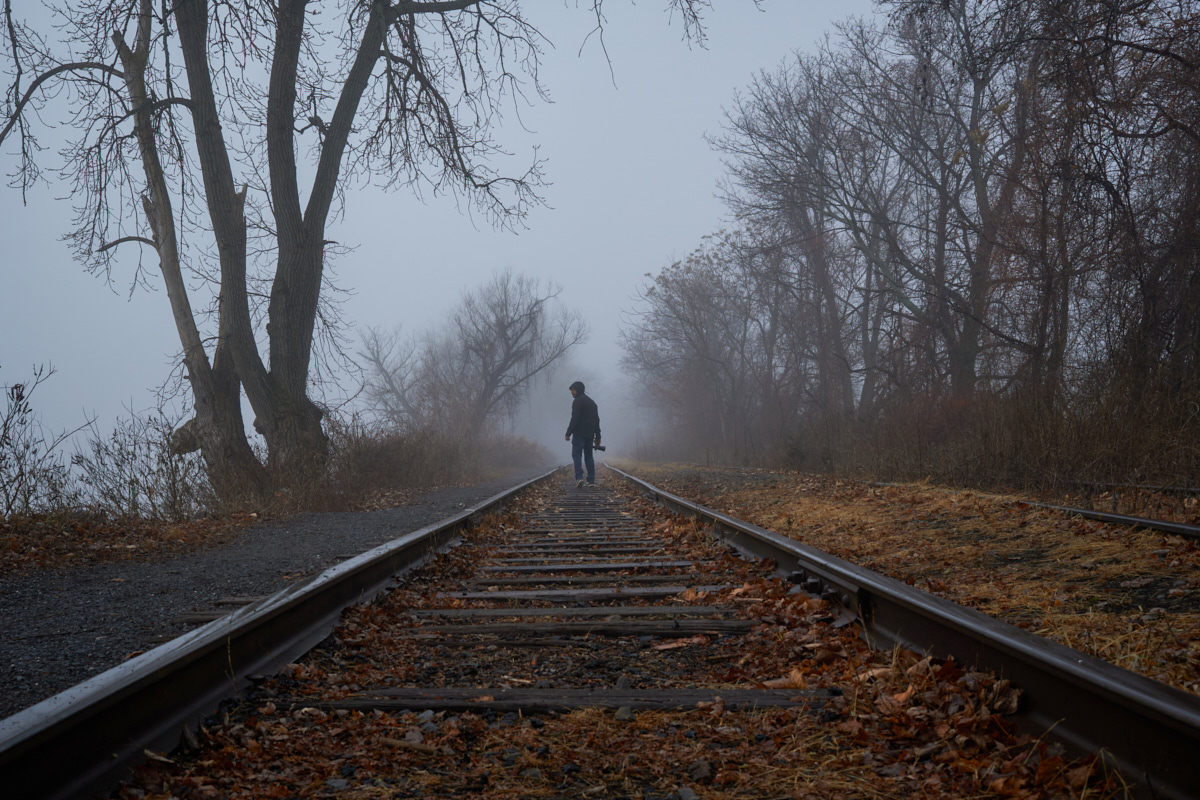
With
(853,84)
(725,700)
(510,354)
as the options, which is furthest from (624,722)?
(510,354)

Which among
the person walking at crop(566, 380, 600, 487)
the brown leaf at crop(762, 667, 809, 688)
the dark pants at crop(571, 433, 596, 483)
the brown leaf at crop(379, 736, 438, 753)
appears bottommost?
the brown leaf at crop(762, 667, 809, 688)

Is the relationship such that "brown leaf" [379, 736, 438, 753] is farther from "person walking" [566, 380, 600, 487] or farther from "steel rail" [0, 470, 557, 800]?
"person walking" [566, 380, 600, 487]

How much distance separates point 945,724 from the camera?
2.08m

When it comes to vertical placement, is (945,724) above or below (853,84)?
below

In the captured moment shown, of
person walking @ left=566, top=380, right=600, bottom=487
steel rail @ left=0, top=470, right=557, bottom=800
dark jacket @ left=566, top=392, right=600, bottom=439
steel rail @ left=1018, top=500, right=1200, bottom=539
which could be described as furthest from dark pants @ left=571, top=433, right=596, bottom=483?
steel rail @ left=0, top=470, right=557, bottom=800

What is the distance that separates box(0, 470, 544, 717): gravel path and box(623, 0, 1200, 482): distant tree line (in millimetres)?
7032

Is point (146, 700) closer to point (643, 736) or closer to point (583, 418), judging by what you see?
point (643, 736)

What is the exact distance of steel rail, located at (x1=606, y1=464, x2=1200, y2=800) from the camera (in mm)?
1550

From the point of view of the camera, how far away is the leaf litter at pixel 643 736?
1.85 m

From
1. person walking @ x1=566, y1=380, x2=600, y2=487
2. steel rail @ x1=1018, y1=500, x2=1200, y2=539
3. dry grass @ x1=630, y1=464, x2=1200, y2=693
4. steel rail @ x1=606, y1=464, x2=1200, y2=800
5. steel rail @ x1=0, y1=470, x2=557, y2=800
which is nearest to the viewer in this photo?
steel rail @ x1=606, y1=464, x2=1200, y2=800

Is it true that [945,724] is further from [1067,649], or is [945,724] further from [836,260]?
[836,260]

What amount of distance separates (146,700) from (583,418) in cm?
1219

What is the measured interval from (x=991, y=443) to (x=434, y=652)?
25.7 feet

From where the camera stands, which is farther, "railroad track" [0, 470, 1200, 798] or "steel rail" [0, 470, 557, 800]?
"railroad track" [0, 470, 1200, 798]
